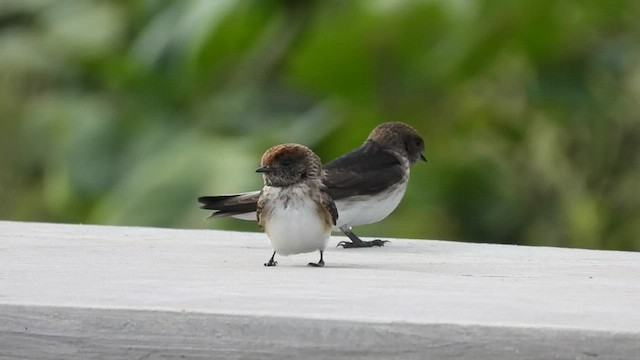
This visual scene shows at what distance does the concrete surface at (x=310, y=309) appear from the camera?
169cm

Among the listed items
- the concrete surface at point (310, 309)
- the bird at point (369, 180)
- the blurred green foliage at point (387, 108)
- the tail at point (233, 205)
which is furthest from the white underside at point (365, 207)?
the blurred green foliage at point (387, 108)

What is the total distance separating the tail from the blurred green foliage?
5.28ft

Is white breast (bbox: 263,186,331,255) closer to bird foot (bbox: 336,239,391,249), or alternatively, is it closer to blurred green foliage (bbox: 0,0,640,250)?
bird foot (bbox: 336,239,391,249)

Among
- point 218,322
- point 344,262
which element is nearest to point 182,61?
point 344,262

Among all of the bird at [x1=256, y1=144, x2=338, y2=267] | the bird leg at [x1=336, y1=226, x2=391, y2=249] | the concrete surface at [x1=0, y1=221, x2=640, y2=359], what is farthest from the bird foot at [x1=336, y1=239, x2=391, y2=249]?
the concrete surface at [x1=0, y1=221, x2=640, y2=359]

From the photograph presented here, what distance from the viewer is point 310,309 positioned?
1.81 metres

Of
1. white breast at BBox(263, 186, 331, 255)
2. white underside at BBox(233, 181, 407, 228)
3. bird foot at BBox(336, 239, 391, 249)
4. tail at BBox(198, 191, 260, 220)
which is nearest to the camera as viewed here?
white breast at BBox(263, 186, 331, 255)

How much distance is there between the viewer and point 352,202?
147 inches

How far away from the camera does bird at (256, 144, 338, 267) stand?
2596 millimetres

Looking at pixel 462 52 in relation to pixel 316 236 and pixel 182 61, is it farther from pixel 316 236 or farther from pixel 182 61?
pixel 316 236

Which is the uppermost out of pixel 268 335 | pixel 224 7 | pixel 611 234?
pixel 268 335

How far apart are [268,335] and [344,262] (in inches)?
38.3

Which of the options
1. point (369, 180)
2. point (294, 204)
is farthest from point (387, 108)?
point (294, 204)

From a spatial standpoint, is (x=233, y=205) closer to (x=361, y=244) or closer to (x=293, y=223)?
(x=361, y=244)
